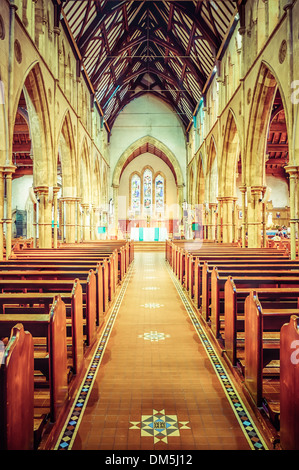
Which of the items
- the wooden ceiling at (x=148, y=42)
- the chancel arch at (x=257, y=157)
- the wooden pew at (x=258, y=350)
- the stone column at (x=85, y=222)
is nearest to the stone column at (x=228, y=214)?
the chancel arch at (x=257, y=157)

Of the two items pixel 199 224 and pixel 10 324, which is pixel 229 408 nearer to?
pixel 10 324

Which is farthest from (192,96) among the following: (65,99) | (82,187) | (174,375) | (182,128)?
(174,375)

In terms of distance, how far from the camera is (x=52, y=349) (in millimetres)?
2721

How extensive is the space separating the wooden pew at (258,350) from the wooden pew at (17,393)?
1.77m

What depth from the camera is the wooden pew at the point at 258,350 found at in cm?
293

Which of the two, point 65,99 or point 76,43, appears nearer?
point 65,99

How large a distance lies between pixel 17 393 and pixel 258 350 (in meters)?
1.90

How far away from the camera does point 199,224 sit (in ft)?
75.7

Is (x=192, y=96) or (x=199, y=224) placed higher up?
(x=192, y=96)

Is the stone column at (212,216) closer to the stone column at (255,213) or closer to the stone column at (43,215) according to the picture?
the stone column at (255,213)

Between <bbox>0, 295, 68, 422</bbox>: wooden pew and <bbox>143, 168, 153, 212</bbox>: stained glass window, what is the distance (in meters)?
26.6

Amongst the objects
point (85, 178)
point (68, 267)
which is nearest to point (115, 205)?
point (85, 178)

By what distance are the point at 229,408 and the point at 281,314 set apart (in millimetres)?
905

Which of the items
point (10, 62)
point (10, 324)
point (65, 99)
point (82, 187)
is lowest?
point (10, 324)
